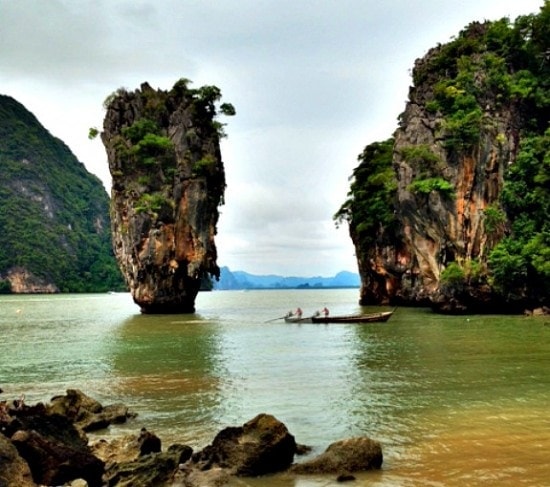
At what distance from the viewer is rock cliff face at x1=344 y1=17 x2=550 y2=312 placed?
32531mm

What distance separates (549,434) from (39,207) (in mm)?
126959

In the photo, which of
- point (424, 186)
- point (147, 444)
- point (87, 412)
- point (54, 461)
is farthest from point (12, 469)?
point (424, 186)

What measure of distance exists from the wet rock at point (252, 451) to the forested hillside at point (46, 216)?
107045 millimetres

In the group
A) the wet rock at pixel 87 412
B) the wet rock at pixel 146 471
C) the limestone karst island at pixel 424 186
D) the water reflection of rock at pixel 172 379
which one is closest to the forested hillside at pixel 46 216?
the limestone karst island at pixel 424 186

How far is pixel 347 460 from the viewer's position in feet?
24.0

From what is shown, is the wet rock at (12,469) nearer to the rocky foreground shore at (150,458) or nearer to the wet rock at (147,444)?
the rocky foreground shore at (150,458)

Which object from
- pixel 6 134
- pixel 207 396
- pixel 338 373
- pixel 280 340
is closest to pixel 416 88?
pixel 280 340

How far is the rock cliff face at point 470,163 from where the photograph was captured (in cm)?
3253

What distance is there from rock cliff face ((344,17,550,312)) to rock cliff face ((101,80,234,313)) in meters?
14.7

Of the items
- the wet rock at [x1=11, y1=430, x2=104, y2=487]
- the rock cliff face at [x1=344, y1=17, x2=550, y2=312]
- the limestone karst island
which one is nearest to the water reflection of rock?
the wet rock at [x1=11, y1=430, x2=104, y2=487]

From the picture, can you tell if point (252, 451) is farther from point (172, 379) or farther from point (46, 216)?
point (46, 216)

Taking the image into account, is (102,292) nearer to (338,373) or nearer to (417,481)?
(338,373)

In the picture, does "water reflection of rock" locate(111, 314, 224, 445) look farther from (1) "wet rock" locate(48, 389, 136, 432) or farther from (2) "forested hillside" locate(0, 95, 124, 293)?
(2) "forested hillside" locate(0, 95, 124, 293)

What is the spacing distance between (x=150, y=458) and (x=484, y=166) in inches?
1196
